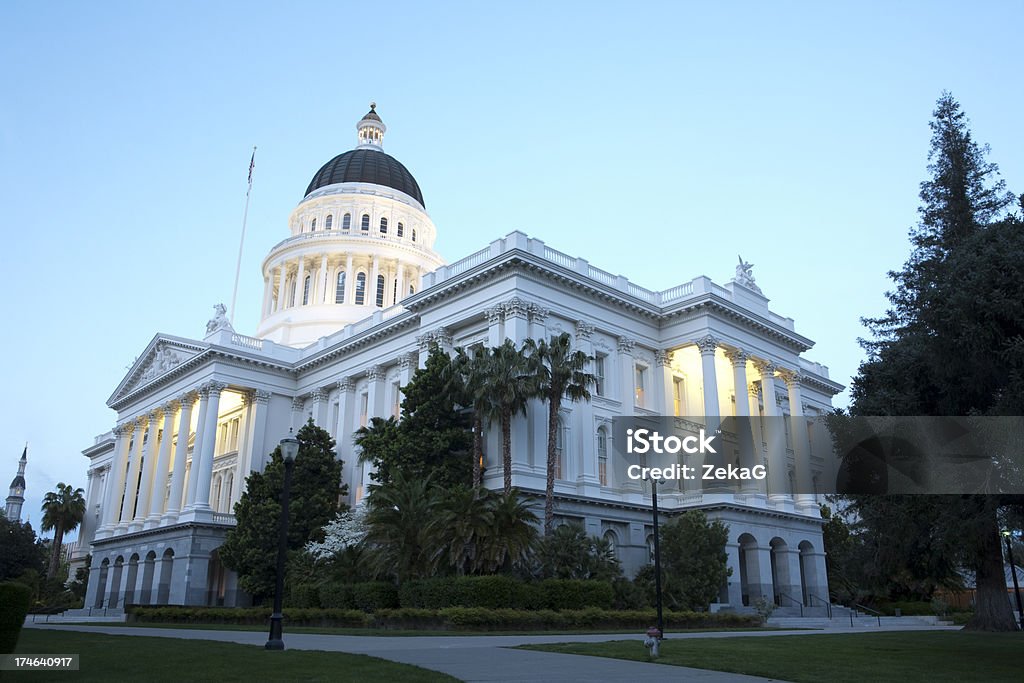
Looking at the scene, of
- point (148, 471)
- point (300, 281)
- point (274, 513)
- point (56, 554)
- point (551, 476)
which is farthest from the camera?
point (56, 554)

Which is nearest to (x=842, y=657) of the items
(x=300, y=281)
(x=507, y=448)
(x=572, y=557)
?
(x=572, y=557)

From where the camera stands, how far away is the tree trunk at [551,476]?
124 feet

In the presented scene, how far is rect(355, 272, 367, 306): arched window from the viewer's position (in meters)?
73.3

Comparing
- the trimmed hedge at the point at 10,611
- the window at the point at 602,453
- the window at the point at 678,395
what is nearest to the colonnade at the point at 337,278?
the window at the point at 678,395

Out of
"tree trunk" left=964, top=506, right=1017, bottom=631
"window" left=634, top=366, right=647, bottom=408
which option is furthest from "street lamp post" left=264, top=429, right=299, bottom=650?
"window" left=634, top=366, right=647, bottom=408

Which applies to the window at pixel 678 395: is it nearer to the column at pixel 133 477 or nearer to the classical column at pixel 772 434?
the classical column at pixel 772 434

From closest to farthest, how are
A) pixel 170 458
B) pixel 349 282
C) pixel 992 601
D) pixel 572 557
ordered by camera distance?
pixel 992 601
pixel 572 557
pixel 170 458
pixel 349 282

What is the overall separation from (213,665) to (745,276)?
4528 cm

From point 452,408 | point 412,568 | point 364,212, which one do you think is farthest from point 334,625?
point 364,212

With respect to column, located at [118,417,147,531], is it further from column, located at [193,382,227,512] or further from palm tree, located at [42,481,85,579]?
palm tree, located at [42,481,85,579]

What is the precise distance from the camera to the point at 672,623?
1328 inches

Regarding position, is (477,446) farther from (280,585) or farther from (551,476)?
(280,585)

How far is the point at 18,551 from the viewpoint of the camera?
3113 inches

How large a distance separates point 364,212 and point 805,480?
4410 centimetres
